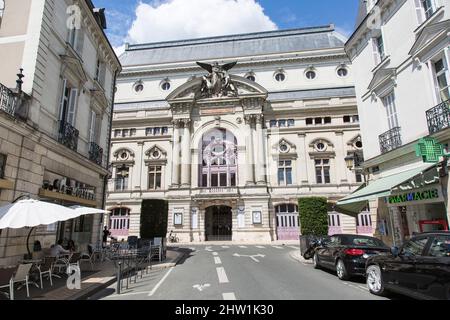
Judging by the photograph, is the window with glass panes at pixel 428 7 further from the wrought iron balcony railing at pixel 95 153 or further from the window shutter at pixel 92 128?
the wrought iron balcony railing at pixel 95 153

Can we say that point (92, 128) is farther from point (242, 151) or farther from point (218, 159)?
point (242, 151)

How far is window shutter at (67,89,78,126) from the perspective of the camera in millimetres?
13643

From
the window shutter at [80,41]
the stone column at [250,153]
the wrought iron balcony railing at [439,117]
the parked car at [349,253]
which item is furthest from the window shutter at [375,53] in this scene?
the stone column at [250,153]

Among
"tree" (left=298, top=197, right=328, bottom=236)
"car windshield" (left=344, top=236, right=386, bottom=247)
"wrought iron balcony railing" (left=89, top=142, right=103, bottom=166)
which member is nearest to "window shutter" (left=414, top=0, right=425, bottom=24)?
"car windshield" (left=344, top=236, right=386, bottom=247)

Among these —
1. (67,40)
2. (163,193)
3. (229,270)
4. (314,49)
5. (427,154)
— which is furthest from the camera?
(314,49)

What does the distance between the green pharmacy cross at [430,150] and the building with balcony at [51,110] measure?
13342mm

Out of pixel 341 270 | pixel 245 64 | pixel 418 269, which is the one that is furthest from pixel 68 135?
pixel 245 64

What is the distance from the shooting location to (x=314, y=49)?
4106 cm

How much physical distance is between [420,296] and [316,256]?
6488mm

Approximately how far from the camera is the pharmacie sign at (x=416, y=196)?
10522 mm

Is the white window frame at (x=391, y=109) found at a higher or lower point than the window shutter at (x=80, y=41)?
lower

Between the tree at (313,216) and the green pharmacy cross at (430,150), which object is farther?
the tree at (313,216)

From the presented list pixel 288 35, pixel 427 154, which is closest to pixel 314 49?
pixel 288 35
